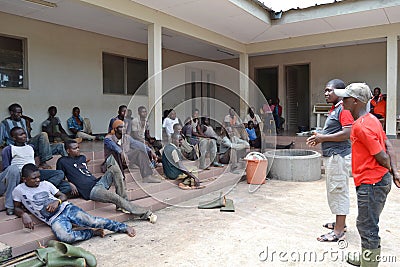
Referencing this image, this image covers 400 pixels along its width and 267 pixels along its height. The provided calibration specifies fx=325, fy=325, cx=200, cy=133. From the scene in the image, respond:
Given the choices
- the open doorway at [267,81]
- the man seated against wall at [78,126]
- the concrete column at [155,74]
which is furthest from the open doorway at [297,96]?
the man seated against wall at [78,126]

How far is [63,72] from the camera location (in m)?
6.29

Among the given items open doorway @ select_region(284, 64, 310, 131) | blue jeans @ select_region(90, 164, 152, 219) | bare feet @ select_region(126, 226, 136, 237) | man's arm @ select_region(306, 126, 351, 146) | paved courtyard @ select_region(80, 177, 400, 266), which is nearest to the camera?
paved courtyard @ select_region(80, 177, 400, 266)

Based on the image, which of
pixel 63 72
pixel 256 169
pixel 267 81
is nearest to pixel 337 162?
pixel 256 169

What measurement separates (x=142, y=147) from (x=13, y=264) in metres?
2.17

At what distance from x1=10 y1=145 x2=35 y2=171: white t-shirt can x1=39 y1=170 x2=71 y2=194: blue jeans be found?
0.18m

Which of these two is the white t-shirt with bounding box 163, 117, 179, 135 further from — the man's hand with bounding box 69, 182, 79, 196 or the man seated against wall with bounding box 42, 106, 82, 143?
the man's hand with bounding box 69, 182, 79, 196

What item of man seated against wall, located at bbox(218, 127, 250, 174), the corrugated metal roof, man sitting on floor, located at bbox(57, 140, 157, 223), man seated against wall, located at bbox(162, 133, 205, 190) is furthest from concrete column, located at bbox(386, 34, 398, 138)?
man sitting on floor, located at bbox(57, 140, 157, 223)

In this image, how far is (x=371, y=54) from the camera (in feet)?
28.2

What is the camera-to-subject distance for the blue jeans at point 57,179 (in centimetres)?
322

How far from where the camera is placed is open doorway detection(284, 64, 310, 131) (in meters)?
10.1

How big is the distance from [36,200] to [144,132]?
2.37 metres

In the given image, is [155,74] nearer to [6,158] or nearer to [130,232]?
[6,158]

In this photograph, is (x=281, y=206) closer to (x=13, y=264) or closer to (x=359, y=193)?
(x=359, y=193)

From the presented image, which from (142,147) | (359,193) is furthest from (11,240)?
(359,193)
